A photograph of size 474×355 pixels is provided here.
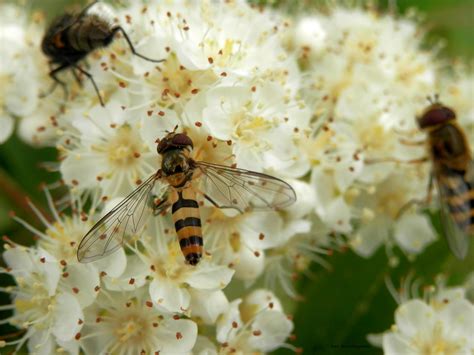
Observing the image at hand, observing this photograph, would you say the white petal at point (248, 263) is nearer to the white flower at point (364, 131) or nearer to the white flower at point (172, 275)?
the white flower at point (172, 275)

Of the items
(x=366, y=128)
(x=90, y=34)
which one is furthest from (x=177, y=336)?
(x=366, y=128)


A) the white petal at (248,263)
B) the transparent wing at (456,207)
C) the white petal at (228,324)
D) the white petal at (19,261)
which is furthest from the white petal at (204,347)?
the transparent wing at (456,207)

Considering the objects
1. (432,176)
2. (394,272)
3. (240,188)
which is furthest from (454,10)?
(240,188)

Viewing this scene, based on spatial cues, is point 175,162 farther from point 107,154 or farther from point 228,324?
point 228,324

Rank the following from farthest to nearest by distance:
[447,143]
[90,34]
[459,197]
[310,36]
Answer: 1. [310,36]
2. [447,143]
3. [459,197]
4. [90,34]

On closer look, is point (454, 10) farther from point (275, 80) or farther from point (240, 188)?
point (240, 188)

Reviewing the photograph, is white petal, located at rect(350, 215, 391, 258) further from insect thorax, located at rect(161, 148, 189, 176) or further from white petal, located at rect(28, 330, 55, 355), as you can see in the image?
white petal, located at rect(28, 330, 55, 355)
